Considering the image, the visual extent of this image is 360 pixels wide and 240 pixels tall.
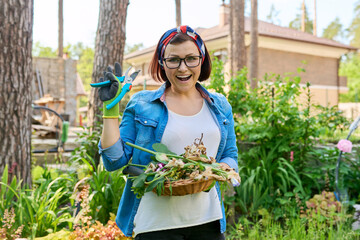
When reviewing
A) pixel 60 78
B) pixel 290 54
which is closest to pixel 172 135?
pixel 290 54

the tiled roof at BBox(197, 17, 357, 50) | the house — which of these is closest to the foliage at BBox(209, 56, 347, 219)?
the house

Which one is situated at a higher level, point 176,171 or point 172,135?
point 172,135

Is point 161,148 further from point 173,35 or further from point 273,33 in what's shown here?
point 273,33

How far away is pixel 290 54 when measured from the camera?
1889 centimetres

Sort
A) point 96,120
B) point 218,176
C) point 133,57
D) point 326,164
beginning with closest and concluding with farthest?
1. point 218,176
2. point 326,164
3. point 96,120
4. point 133,57

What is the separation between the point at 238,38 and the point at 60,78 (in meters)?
12.7

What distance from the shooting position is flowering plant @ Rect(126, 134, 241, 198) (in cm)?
144

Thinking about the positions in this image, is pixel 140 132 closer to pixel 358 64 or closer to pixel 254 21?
pixel 254 21

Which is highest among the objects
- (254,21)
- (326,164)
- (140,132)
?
(254,21)

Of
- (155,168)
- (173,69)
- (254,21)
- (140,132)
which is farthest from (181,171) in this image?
(254,21)

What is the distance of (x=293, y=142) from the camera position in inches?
176

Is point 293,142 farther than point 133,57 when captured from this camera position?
No

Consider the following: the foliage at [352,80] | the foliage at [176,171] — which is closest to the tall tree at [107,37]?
the foliage at [176,171]

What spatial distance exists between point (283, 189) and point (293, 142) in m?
0.71
